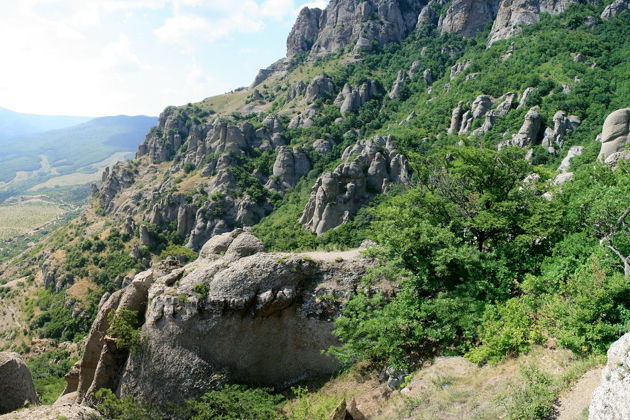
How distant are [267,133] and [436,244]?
104m

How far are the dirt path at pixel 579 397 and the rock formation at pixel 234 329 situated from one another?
10.1 meters

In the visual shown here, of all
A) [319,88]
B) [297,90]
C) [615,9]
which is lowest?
[319,88]

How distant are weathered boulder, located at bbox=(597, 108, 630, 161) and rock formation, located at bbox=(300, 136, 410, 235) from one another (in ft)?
104

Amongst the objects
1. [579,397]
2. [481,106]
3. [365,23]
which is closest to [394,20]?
[365,23]

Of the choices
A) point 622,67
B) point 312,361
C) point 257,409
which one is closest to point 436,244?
point 312,361

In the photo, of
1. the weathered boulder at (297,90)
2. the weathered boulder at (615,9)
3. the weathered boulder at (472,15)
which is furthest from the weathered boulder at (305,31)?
the weathered boulder at (615,9)

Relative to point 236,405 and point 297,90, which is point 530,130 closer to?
point 236,405

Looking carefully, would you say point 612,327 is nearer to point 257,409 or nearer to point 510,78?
point 257,409

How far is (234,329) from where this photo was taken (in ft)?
59.5

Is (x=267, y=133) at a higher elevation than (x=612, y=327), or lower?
higher

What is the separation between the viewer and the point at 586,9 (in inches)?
4097

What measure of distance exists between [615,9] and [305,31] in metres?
125

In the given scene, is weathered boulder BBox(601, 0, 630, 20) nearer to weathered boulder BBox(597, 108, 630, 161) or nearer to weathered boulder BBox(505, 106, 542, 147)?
weathered boulder BBox(505, 106, 542, 147)

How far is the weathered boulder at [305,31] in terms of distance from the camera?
18500 centimetres
